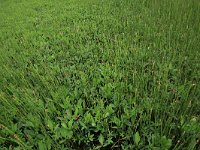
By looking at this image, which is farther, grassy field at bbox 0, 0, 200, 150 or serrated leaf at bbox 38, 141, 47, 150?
grassy field at bbox 0, 0, 200, 150

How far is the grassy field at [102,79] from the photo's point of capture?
223 centimetres

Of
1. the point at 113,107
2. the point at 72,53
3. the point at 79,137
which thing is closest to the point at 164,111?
the point at 113,107

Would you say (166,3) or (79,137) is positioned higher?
(166,3)

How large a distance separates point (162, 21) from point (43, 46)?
8.24ft

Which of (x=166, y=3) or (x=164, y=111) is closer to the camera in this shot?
(x=164, y=111)

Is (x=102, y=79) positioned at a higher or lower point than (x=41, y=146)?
higher

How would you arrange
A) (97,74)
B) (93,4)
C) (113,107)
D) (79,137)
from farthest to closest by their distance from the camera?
(93,4) < (97,74) < (113,107) < (79,137)

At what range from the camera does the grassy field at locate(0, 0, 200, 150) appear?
2227 millimetres

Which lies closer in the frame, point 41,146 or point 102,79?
point 41,146

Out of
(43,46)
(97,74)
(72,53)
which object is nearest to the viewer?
(97,74)

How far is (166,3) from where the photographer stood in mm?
6336

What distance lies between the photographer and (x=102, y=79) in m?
2.87

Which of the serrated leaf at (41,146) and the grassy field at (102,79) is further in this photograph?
the grassy field at (102,79)

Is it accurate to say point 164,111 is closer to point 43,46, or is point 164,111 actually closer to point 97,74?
point 97,74
